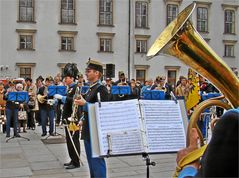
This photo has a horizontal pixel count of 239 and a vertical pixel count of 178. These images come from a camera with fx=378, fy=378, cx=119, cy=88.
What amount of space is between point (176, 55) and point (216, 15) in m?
37.1

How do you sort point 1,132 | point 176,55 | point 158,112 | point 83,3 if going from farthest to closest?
1. point 83,3
2. point 1,132
3. point 158,112
4. point 176,55

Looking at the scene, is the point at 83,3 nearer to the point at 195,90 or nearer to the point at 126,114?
the point at 195,90

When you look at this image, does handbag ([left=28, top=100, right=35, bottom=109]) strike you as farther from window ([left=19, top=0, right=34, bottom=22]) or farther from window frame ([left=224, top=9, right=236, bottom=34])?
window frame ([left=224, top=9, right=236, bottom=34])

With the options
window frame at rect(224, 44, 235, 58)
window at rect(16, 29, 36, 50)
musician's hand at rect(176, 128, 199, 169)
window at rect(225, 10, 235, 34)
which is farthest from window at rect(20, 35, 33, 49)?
musician's hand at rect(176, 128, 199, 169)

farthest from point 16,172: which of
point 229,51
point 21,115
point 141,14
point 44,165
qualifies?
point 229,51

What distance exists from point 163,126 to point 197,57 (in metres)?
0.94

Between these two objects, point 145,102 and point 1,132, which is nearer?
point 145,102

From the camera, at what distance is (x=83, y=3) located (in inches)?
1302

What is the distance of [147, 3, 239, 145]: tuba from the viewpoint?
2.14 metres

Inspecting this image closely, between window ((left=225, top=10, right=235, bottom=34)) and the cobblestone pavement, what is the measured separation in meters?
32.6

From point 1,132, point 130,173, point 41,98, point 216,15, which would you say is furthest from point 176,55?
point 216,15

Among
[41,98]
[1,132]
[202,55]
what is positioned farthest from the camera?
[1,132]

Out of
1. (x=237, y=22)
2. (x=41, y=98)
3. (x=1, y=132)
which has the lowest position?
(x=1, y=132)

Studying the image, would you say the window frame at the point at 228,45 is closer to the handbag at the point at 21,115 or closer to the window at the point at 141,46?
the window at the point at 141,46
